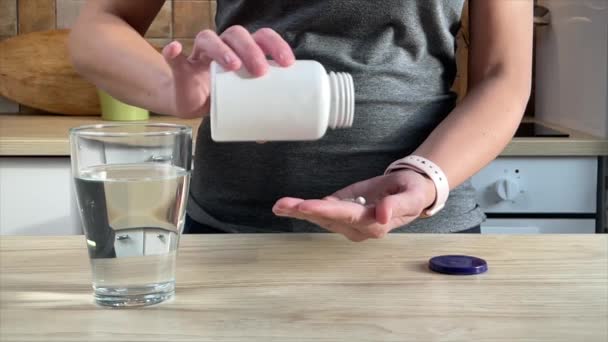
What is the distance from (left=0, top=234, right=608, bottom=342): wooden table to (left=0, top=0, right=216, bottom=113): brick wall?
141 cm

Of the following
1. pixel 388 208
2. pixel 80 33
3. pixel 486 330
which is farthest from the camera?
pixel 80 33

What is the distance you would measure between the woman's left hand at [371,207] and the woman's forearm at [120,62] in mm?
181

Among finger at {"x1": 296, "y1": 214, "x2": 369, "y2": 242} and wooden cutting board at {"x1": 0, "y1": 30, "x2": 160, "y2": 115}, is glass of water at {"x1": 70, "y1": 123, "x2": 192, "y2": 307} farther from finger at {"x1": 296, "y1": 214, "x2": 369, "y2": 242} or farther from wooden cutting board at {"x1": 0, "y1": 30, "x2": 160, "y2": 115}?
wooden cutting board at {"x1": 0, "y1": 30, "x2": 160, "y2": 115}

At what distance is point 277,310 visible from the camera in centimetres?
60

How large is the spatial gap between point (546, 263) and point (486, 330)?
20 centimetres

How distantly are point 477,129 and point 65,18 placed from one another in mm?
1492

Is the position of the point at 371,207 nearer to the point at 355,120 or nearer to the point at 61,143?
the point at 355,120

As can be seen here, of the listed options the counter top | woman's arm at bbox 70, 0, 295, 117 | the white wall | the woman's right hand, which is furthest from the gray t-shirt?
the white wall

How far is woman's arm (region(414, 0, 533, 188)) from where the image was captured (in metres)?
0.88

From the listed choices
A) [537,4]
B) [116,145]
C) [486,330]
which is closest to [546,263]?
[486,330]

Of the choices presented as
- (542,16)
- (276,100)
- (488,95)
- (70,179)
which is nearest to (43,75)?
(70,179)

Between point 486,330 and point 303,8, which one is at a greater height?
point 303,8

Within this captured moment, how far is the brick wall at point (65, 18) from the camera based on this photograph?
84.0 inches

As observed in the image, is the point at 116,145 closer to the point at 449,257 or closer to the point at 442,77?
the point at 449,257
